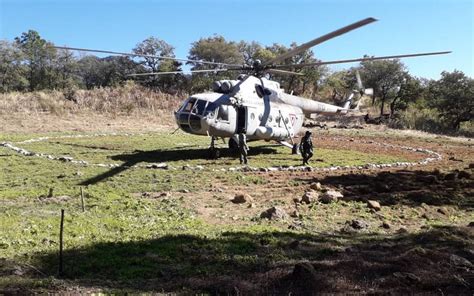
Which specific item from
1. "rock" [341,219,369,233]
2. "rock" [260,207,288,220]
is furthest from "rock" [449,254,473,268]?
"rock" [260,207,288,220]

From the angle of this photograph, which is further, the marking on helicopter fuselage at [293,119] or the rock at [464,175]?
the marking on helicopter fuselage at [293,119]

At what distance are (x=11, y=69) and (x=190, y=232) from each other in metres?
48.2

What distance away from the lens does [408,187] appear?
1283 centimetres

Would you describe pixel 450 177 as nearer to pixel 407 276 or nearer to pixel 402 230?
pixel 402 230

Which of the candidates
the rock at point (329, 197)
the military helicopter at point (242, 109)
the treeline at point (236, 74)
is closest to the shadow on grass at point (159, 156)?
the military helicopter at point (242, 109)

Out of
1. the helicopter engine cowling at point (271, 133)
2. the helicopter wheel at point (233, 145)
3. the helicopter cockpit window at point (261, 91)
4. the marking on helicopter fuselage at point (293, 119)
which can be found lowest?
the helicopter wheel at point (233, 145)

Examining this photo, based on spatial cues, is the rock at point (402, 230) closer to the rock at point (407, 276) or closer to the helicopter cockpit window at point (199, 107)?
the rock at point (407, 276)

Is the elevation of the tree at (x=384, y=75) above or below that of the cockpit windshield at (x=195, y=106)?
above

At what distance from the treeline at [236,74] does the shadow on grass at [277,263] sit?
35185mm

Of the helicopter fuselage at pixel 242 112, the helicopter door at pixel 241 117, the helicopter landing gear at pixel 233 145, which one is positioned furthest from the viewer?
the helicopter landing gear at pixel 233 145

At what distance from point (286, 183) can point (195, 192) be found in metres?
3.04

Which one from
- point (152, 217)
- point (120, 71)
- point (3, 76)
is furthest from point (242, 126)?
point (120, 71)

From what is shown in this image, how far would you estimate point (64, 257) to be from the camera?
6391mm

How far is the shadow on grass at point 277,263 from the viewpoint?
516 centimetres
